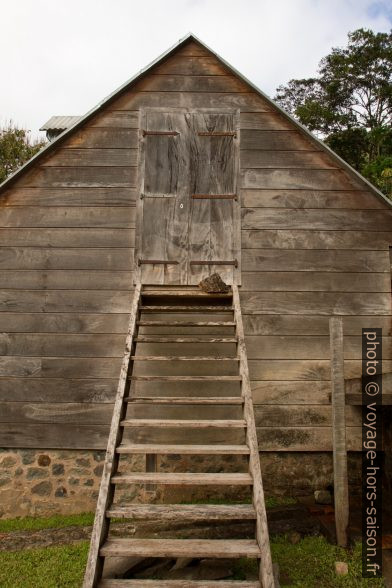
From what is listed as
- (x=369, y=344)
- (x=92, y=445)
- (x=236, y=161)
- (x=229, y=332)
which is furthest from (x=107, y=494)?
(x=236, y=161)

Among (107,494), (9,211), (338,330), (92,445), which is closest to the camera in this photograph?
(107,494)

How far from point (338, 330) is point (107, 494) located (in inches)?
101

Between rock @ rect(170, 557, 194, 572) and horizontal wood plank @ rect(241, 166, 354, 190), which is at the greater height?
horizontal wood plank @ rect(241, 166, 354, 190)

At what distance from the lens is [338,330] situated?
444 cm

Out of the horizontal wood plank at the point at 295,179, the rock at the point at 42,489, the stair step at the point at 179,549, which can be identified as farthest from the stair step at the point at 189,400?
the horizontal wood plank at the point at 295,179

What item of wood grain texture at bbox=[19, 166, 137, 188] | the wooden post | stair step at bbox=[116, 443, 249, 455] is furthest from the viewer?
wood grain texture at bbox=[19, 166, 137, 188]

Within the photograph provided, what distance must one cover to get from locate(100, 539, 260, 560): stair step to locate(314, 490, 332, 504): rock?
249 centimetres

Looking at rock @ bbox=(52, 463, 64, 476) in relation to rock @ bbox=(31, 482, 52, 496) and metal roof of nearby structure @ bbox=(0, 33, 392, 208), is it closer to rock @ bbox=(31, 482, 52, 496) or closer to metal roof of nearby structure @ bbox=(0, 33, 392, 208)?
rock @ bbox=(31, 482, 52, 496)

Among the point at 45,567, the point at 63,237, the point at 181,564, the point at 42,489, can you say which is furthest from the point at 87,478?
the point at 63,237

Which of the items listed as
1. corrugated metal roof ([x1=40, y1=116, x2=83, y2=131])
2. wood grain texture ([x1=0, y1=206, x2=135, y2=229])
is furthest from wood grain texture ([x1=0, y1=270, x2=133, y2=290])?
corrugated metal roof ([x1=40, y1=116, x2=83, y2=131])

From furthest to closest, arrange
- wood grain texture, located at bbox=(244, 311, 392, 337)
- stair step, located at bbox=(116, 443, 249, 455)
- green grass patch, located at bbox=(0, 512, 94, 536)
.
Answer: wood grain texture, located at bbox=(244, 311, 392, 337)
green grass patch, located at bbox=(0, 512, 94, 536)
stair step, located at bbox=(116, 443, 249, 455)

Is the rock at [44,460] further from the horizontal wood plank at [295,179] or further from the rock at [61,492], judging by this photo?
the horizontal wood plank at [295,179]

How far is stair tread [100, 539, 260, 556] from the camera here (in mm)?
2832

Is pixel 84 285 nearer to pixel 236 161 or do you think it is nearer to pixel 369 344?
pixel 236 161
